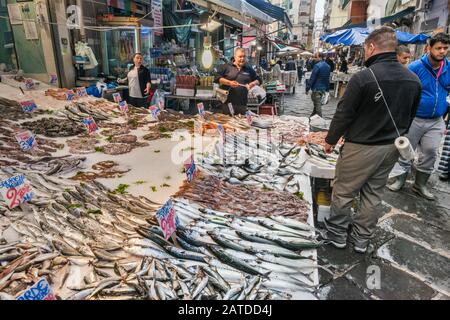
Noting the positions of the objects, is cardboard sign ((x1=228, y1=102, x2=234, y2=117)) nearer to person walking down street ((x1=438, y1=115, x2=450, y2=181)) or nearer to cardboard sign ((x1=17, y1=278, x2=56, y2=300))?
person walking down street ((x1=438, y1=115, x2=450, y2=181))

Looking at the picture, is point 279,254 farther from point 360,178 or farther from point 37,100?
point 37,100

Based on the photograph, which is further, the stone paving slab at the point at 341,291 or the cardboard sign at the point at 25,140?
the cardboard sign at the point at 25,140

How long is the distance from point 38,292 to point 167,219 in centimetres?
97

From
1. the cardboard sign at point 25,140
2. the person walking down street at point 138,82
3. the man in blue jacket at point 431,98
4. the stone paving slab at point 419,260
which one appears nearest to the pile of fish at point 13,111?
the cardboard sign at point 25,140

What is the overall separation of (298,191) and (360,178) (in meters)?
0.73

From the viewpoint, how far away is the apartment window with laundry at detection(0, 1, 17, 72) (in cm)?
890

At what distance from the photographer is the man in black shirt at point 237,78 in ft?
20.7

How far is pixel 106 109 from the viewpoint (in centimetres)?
681

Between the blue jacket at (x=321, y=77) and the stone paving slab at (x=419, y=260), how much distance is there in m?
8.01

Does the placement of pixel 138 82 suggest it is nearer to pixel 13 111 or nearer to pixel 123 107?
pixel 123 107

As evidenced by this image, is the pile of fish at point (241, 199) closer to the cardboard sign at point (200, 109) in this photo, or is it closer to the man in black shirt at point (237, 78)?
the cardboard sign at point (200, 109)

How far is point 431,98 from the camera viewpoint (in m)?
4.80

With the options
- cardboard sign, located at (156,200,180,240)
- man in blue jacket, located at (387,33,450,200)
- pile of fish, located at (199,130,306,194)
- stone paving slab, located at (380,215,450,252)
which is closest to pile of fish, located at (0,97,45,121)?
pile of fish, located at (199,130,306,194)
